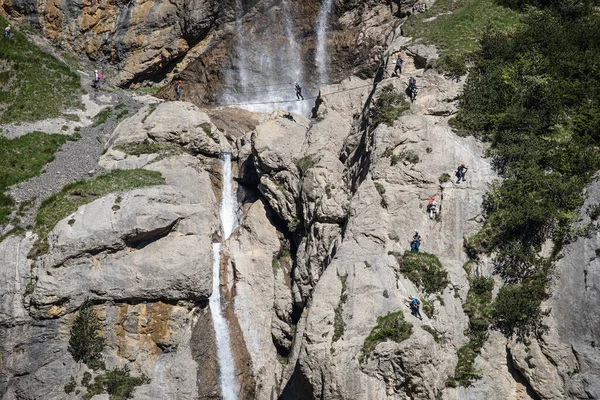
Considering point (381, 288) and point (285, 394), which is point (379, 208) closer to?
point (381, 288)

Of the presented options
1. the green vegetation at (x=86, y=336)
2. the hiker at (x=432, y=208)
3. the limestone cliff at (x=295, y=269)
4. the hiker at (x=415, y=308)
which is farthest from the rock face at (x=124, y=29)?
the hiker at (x=415, y=308)

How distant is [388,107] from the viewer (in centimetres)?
3919

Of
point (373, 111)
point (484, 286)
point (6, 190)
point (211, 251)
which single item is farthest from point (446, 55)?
point (6, 190)

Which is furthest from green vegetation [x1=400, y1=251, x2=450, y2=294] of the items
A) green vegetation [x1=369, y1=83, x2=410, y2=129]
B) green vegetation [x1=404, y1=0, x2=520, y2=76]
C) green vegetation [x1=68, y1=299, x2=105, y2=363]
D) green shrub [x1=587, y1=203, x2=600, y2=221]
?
green vegetation [x1=68, y1=299, x2=105, y2=363]

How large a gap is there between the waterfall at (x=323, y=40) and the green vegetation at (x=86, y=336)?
2478 cm

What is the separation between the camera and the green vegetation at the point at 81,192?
38094 millimetres

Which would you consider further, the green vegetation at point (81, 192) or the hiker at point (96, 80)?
the hiker at point (96, 80)

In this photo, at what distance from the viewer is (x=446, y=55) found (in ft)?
137

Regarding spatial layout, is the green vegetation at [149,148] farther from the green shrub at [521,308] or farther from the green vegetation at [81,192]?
→ the green shrub at [521,308]

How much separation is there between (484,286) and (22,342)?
2327cm

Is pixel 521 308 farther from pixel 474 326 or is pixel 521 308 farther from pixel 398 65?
pixel 398 65

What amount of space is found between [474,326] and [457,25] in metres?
21.3

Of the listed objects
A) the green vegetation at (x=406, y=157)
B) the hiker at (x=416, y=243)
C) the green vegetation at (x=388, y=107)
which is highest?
the green vegetation at (x=388, y=107)

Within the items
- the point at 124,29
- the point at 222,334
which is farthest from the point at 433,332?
the point at 124,29
